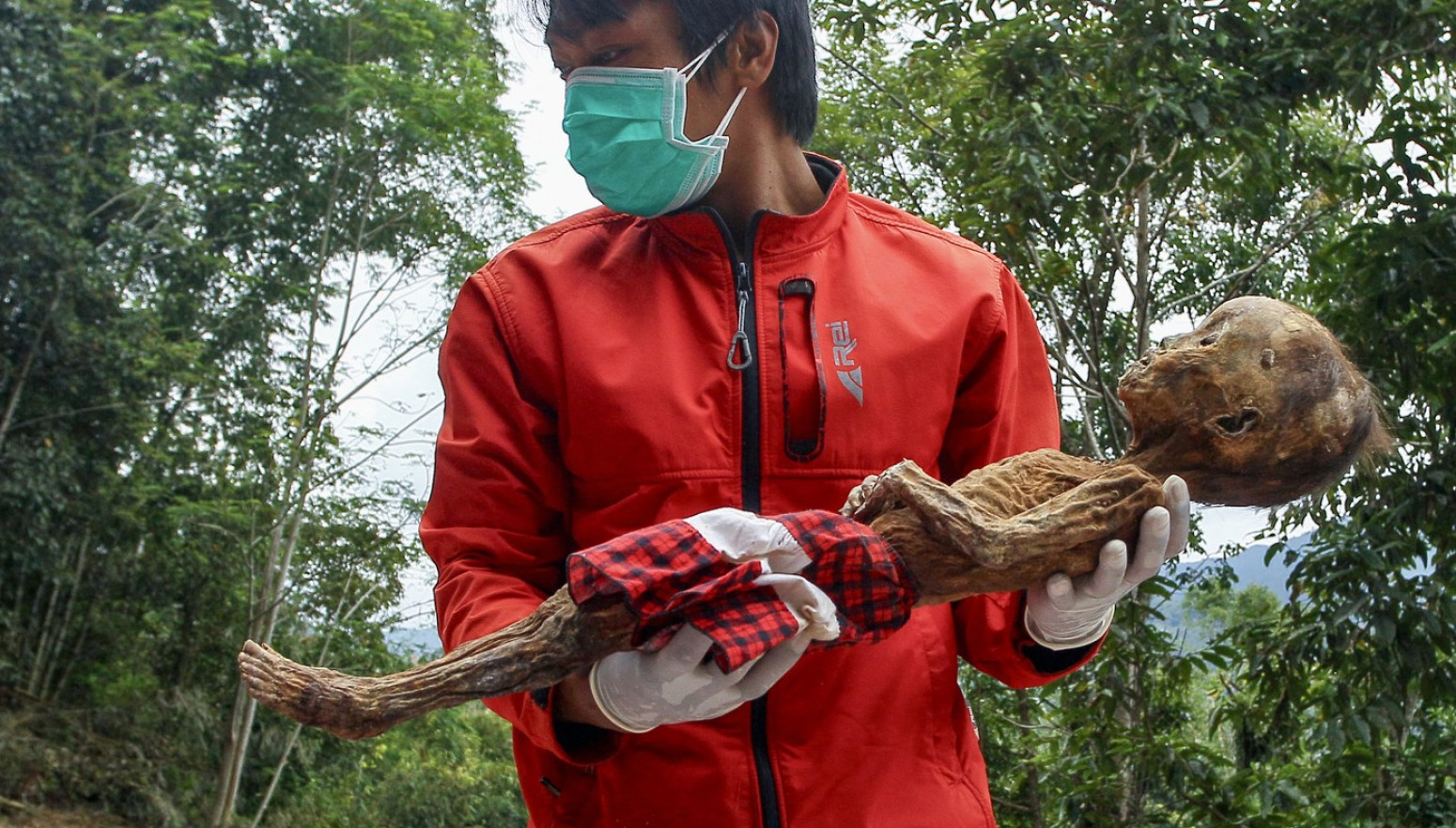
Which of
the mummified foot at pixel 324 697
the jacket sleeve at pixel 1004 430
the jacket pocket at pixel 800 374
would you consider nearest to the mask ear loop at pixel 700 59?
the jacket pocket at pixel 800 374

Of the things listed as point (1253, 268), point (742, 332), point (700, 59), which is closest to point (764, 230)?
point (742, 332)

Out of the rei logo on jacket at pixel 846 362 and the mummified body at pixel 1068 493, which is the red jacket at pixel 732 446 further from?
the mummified body at pixel 1068 493

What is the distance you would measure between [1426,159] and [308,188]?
414 inches

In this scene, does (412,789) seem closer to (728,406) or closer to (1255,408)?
(728,406)

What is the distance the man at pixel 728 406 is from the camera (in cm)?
151

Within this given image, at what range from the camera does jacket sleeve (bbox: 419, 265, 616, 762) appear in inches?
60.7

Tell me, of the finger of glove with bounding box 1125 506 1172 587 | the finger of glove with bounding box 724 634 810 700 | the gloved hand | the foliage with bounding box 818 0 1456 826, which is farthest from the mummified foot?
the foliage with bounding box 818 0 1456 826

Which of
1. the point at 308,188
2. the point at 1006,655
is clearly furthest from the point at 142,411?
the point at 1006,655

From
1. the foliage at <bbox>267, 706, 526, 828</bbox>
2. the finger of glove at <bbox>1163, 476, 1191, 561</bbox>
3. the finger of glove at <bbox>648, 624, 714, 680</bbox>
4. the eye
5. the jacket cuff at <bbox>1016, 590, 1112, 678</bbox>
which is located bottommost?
the foliage at <bbox>267, 706, 526, 828</bbox>

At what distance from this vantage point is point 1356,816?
3.45 m

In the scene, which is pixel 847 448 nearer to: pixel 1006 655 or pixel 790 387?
pixel 790 387

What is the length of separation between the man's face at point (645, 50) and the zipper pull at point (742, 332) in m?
0.22

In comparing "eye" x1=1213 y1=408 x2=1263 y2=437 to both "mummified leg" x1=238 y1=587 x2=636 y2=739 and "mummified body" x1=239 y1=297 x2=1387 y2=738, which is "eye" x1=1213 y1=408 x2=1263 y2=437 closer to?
"mummified body" x1=239 y1=297 x2=1387 y2=738

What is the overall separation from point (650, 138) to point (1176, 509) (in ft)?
2.62
